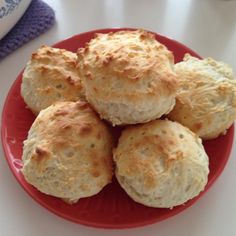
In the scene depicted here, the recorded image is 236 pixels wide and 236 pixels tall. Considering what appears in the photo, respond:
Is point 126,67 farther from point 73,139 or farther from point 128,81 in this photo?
point 73,139

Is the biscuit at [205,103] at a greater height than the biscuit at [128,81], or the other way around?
the biscuit at [128,81]

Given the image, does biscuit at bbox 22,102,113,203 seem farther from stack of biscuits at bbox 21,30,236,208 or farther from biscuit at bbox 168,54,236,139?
biscuit at bbox 168,54,236,139

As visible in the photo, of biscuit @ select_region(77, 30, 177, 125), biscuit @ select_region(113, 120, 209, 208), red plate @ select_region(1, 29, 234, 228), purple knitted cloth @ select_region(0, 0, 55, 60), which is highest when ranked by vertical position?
biscuit @ select_region(77, 30, 177, 125)

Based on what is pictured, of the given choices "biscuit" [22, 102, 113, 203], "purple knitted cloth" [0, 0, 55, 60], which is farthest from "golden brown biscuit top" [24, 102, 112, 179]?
"purple knitted cloth" [0, 0, 55, 60]

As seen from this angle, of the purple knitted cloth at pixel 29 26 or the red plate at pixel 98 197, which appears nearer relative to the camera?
the red plate at pixel 98 197

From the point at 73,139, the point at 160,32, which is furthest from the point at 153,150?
the point at 160,32

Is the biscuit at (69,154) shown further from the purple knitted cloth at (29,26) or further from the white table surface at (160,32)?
the purple knitted cloth at (29,26)

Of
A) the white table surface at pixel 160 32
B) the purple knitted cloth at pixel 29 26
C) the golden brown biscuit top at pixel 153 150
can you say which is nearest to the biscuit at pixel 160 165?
the golden brown biscuit top at pixel 153 150
